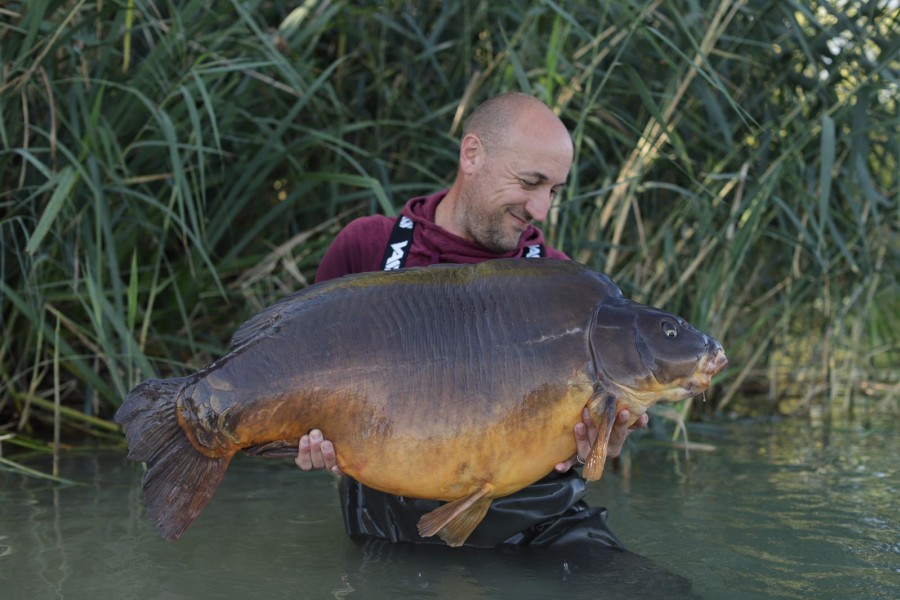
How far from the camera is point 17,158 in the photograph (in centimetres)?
410

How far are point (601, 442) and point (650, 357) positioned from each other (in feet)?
0.71

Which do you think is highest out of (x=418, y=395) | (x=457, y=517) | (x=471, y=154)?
(x=471, y=154)

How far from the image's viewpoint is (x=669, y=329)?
2.54m

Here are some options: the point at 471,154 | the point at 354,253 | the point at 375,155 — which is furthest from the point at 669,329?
the point at 375,155

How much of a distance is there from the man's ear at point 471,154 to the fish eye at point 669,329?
89cm

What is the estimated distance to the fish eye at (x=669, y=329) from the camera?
254cm

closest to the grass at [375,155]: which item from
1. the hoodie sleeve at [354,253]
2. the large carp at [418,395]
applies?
the hoodie sleeve at [354,253]

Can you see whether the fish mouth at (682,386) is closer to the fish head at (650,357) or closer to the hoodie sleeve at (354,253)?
the fish head at (650,357)

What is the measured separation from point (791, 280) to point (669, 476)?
126 cm

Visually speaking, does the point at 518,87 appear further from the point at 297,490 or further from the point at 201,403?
the point at 201,403

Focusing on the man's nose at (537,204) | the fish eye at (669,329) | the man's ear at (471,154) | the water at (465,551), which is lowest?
the water at (465,551)

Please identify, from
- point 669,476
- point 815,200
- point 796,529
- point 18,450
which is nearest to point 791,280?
point 815,200

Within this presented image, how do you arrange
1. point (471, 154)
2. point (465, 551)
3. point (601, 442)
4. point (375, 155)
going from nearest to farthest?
point (601, 442) → point (465, 551) → point (471, 154) → point (375, 155)

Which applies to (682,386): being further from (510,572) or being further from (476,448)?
(510,572)
